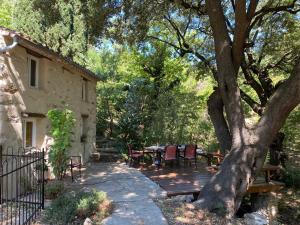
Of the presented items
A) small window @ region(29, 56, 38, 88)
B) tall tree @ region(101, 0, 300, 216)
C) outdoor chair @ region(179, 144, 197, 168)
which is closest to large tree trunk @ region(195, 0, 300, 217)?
tall tree @ region(101, 0, 300, 216)

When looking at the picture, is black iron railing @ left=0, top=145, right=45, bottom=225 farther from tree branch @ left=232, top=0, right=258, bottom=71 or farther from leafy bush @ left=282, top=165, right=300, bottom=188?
leafy bush @ left=282, top=165, right=300, bottom=188

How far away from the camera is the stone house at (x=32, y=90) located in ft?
24.9

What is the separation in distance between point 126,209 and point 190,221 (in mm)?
1502

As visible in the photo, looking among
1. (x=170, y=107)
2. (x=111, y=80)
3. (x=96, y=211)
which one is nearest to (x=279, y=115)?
(x=96, y=211)

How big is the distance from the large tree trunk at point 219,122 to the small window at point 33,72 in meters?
5.80

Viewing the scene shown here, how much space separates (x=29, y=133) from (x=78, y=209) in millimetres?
4255

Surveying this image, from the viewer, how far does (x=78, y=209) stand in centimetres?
606

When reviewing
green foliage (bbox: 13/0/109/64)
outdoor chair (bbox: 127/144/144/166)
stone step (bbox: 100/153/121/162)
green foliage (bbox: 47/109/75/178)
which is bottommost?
stone step (bbox: 100/153/121/162)

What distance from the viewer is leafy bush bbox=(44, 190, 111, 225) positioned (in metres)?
5.95

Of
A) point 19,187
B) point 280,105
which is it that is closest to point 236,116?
point 280,105

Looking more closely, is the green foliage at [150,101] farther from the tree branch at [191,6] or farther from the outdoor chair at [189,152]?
the tree branch at [191,6]

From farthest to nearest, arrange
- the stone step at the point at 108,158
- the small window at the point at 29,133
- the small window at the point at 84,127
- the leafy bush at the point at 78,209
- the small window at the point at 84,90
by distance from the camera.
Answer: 1. the stone step at the point at 108,158
2. the small window at the point at 84,90
3. the small window at the point at 84,127
4. the small window at the point at 29,133
5. the leafy bush at the point at 78,209

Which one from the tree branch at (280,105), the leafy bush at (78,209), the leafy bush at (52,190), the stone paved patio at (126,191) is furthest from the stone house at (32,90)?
the tree branch at (280,105)

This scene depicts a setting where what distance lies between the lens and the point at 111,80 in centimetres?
2066
